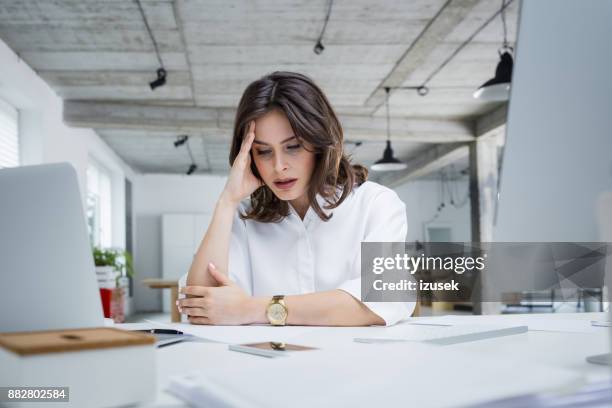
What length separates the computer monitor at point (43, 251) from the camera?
81 cm

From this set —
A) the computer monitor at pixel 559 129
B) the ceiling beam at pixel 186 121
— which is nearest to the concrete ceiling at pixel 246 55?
the ceiling beam at pixel 186 121

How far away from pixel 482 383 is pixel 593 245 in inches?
15.3

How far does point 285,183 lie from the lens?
1769mm

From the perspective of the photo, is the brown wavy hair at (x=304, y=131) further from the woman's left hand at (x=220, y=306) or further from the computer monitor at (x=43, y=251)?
the computer monitor at (x=43, y=251)

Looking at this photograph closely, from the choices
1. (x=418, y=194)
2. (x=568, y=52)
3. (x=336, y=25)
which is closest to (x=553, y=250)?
(x=568, y=52)

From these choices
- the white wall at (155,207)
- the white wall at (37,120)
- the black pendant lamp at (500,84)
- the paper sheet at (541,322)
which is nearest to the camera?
the paper sheet at (541,322)

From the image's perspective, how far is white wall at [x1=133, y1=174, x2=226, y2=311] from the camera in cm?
1341

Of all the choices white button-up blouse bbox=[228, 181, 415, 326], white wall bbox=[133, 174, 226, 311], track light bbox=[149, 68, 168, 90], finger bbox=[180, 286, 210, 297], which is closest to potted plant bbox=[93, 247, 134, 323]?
track light bbox=[149, 68, 168, 90]

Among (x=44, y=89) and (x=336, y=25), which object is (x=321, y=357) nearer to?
(x=336, y=25)

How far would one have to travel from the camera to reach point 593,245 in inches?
32.2

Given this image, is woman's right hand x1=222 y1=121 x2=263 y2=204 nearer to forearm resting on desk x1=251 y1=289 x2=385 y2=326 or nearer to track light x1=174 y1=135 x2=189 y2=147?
forearm resting on desk x1=251 y1=289 x2=385 y2=326

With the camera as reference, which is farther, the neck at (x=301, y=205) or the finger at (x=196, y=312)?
the neck at (x=301, y=205)

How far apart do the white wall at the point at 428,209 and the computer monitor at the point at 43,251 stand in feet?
46.7

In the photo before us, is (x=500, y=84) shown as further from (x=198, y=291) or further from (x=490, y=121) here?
(x=490, y=121)
